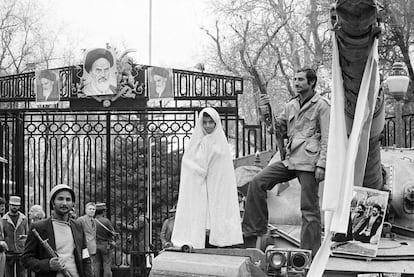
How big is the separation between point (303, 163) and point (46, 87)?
885 cm

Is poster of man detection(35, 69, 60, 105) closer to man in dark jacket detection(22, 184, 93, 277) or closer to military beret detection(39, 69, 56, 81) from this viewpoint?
military beret detection(39, 69, 56, 81)

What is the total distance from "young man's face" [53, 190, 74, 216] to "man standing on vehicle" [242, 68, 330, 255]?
1558 millimetres

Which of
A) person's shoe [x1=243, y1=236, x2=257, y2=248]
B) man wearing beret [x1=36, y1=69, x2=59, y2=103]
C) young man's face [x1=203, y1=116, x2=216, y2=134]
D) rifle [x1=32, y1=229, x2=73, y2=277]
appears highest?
man wearing beret [x1=36, y1=69, x2=59, y2=103]

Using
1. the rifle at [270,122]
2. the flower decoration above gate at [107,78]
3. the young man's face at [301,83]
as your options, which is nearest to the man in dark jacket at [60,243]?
the rifle at [270,122]

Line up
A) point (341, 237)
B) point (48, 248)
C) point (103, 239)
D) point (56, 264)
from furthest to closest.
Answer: point (103, 239), point (48, 248), point (56, 264), point (341, 237)

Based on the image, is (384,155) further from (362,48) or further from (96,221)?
(96,221)

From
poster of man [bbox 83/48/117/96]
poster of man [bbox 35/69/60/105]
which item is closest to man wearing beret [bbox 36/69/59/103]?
poster of man [bbox 35/69/60/105]

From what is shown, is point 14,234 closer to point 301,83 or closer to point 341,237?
point 301,83

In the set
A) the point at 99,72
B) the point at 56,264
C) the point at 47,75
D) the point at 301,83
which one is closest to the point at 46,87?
the point at 47,75

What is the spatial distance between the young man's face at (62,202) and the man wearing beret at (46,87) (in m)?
8.50

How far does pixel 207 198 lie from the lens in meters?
6.77

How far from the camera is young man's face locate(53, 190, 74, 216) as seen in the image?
595 centimetres

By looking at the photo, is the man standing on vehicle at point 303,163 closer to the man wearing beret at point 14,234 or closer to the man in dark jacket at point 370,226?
the man in dark jacket at point 370,226

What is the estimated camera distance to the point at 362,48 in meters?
4.48
